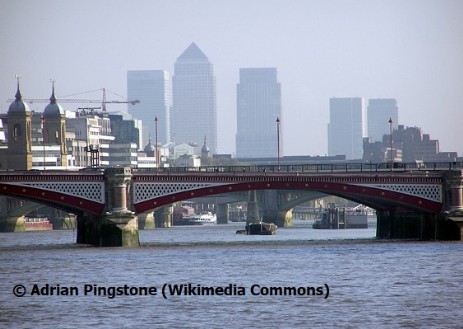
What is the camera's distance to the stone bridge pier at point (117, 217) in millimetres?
139125

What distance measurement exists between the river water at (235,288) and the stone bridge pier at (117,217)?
17.1 ft

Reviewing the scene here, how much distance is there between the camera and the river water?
77.6 meters

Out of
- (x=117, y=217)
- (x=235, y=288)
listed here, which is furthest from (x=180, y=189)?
(x=235, y=288)

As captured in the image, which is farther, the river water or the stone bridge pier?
the stone bridge pier

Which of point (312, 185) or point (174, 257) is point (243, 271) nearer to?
point (174, 257)

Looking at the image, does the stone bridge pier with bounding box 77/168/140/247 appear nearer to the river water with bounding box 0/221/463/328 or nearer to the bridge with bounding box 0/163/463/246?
the bridge with bounding box 0/163/463/246

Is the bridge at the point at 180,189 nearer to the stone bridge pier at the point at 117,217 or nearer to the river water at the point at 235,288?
the stone bridge pier at the point at 117,217

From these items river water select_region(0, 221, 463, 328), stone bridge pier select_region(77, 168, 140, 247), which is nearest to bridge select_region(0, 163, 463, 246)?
stone bridge pier select_region(77, 168, 140, 247)

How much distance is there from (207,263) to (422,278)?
20.4 metres

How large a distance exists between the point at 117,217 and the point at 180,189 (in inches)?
264

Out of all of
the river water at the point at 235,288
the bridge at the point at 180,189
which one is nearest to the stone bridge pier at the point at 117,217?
the bridge at the point at 180,189

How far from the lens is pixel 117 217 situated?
13900 cm

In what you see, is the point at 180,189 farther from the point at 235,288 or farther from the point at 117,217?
the point at 235,288

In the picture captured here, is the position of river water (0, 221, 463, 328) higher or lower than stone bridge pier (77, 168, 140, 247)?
lower
